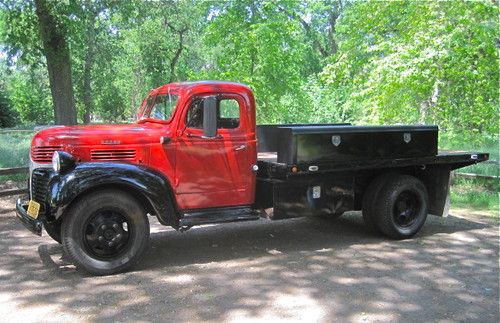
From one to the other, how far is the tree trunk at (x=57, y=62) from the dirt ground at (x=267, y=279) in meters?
4.55

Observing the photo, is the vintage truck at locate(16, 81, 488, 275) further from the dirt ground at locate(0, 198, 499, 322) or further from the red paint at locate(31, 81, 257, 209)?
the dirt ground at locate(0, 198, 499, 322)

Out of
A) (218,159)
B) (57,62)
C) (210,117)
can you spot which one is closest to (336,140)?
(218,159)

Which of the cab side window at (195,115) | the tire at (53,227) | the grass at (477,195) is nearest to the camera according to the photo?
the tire at (53,227)

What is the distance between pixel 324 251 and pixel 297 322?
88.2 inches

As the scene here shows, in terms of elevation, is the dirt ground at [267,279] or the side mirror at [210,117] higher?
the side mirror at [210,117]

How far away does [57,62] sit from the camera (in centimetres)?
1092

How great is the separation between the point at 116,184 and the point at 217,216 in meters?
1.20

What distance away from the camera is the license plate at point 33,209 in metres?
5.03

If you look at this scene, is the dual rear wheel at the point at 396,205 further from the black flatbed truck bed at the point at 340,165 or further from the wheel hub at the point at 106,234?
the wheel hub at the point at 106,234

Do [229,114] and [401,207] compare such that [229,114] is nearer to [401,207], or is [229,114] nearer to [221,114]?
[221,114]

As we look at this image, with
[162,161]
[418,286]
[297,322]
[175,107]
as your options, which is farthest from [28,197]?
[418,286]

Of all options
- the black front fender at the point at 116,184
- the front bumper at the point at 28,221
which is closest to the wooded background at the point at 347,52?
the front bumper at the point at 28,221

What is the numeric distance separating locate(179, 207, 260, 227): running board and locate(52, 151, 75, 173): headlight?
4.31 feet

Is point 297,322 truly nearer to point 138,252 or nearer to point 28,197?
point 138,252
